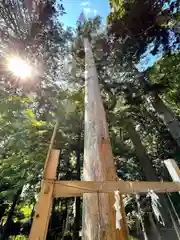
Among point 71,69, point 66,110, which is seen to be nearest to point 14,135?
point 66,110

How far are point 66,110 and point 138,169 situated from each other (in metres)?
8.12

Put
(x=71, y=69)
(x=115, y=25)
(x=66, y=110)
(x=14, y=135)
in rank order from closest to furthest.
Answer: (x=14, y=135) < (x=66, y=110) < (x=115, y=25) < (x=71, y=69)

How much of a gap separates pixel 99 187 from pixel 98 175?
241mm

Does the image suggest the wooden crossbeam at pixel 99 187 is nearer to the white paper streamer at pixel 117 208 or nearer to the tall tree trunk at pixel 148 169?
the white paper streamer at pixel 117 208

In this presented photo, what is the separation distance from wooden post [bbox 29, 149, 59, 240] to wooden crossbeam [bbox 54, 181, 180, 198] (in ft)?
0.16

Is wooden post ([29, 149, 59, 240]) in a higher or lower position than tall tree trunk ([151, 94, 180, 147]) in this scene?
lower

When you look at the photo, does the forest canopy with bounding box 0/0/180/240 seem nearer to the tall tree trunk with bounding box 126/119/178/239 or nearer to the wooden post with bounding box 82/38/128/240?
the tall tree trunk with bounding box 126/119/178/239

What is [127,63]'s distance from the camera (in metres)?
8.27

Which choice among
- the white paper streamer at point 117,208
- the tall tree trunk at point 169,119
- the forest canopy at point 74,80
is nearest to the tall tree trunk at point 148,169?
the forest canopy at point 74,80

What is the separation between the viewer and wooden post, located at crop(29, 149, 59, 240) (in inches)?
36.8

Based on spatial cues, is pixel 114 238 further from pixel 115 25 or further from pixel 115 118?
pixel 115 25

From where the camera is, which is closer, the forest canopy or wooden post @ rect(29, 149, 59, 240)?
wooden post @ rect(29, 149, 59, 240)

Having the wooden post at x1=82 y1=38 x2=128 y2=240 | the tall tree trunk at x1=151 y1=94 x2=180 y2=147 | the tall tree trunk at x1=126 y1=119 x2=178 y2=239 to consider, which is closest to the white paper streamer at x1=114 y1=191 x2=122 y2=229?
the wooden post at x1=82 y1=38 x2=128 y2=240

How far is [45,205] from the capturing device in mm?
1050
